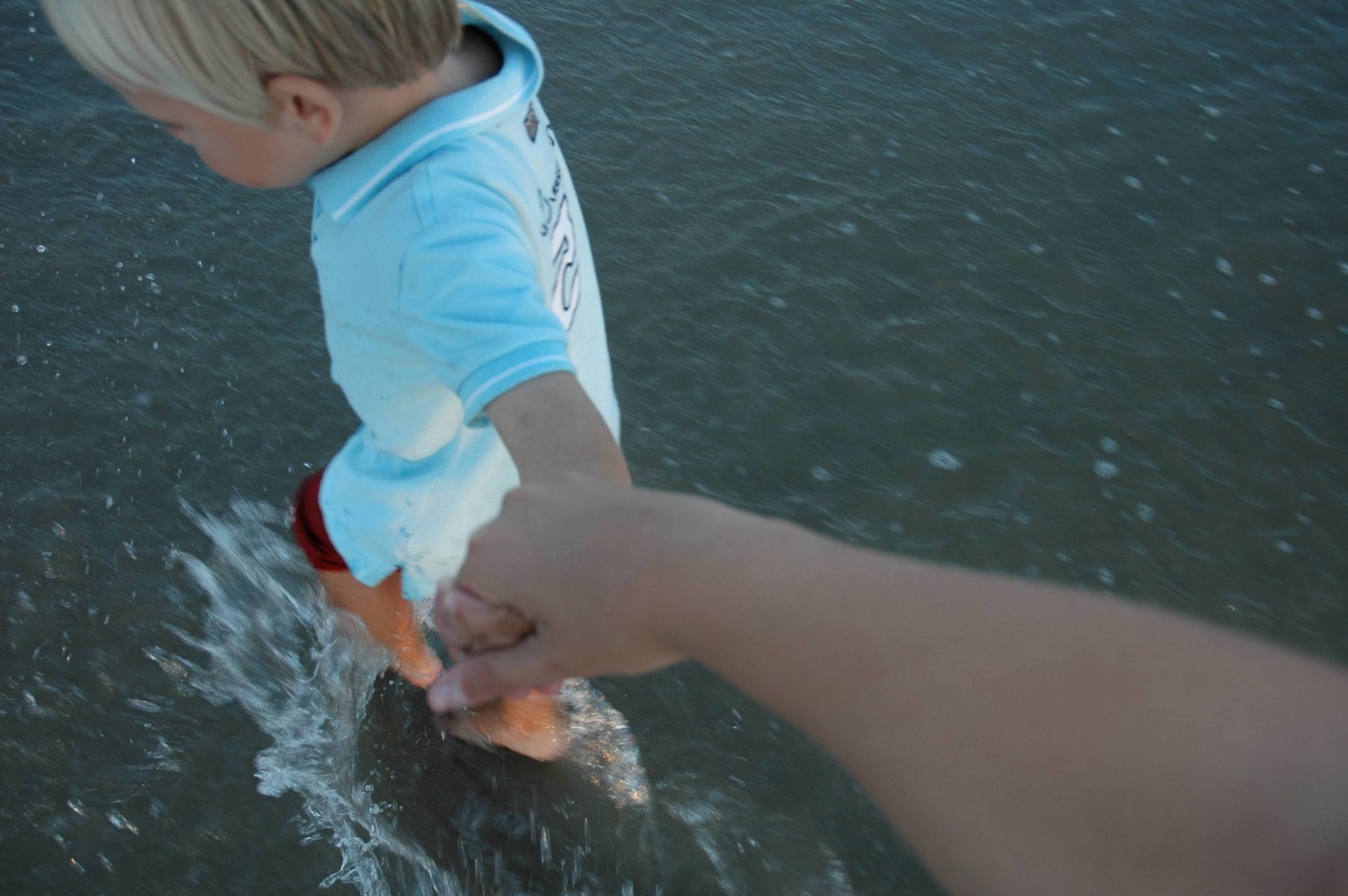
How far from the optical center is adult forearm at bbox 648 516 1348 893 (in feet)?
1.90

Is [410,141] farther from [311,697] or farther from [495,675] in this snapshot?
[311,697]

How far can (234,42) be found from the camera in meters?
1.15

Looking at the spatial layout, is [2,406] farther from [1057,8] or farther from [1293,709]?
[1057,8]

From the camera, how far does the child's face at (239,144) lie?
4.10 ft

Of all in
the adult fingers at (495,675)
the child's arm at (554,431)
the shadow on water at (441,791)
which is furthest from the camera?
the shadow on water at (441,791)

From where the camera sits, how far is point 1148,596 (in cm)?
258

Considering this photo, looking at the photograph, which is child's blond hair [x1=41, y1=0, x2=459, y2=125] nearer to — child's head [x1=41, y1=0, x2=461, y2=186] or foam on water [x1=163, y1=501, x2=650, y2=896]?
child's head [x1=41, y1=0, x2=461, y2=186]

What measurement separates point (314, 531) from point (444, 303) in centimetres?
95

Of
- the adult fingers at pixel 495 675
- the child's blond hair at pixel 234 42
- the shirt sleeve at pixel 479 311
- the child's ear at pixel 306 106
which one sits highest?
the child's blond hair at pixel 234 42

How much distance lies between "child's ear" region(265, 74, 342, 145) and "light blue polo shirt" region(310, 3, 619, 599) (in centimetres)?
5

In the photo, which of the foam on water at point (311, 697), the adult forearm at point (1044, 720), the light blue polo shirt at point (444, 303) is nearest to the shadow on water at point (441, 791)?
the foam on water at point (311, 697)

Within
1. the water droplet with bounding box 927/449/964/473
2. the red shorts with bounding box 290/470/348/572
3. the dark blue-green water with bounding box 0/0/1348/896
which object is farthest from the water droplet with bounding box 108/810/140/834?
the water droplet with bounding box 927/449/964/473

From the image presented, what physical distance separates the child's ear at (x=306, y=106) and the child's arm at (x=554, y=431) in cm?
42

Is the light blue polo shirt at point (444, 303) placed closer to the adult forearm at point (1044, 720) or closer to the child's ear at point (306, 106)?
the child's ear at point (306, 106)
